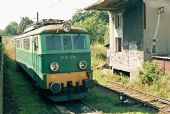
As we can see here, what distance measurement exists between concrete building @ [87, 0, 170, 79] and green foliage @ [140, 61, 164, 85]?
3.96 ft

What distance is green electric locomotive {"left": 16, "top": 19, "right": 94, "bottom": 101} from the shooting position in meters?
11.7

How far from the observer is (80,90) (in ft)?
40.2

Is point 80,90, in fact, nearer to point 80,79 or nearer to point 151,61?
point 80,79

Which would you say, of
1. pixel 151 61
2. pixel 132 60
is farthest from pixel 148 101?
pixel 132 60

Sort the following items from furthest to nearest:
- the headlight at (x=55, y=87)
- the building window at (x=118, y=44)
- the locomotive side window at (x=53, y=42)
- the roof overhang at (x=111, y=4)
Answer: the building window at (x=118, y=44) < the roof overhang at (x=111, y=4) < the locomotive side window at (x=53, y=42) < the headlight at (x=55, y=87)

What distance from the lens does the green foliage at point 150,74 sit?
15802 millimetres

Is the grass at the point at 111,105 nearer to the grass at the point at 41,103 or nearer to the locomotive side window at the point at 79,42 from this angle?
the grass at the point at 41,103

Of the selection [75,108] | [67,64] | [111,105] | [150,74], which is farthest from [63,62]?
[150,74]

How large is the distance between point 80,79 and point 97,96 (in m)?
1.84

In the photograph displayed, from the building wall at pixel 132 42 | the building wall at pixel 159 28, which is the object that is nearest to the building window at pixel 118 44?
the building wall at pixel 132 42

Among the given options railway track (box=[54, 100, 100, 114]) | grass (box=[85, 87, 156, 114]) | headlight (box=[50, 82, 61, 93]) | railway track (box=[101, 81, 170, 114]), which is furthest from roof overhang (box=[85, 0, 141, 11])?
headlight (box=[50, 82, 61, 93])

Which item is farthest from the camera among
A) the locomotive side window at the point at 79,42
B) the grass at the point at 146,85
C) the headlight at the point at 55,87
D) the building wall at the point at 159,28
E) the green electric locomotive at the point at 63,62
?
the building wall at the point at 159,28

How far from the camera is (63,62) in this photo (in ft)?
39.2

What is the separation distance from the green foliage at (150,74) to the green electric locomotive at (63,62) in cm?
495
